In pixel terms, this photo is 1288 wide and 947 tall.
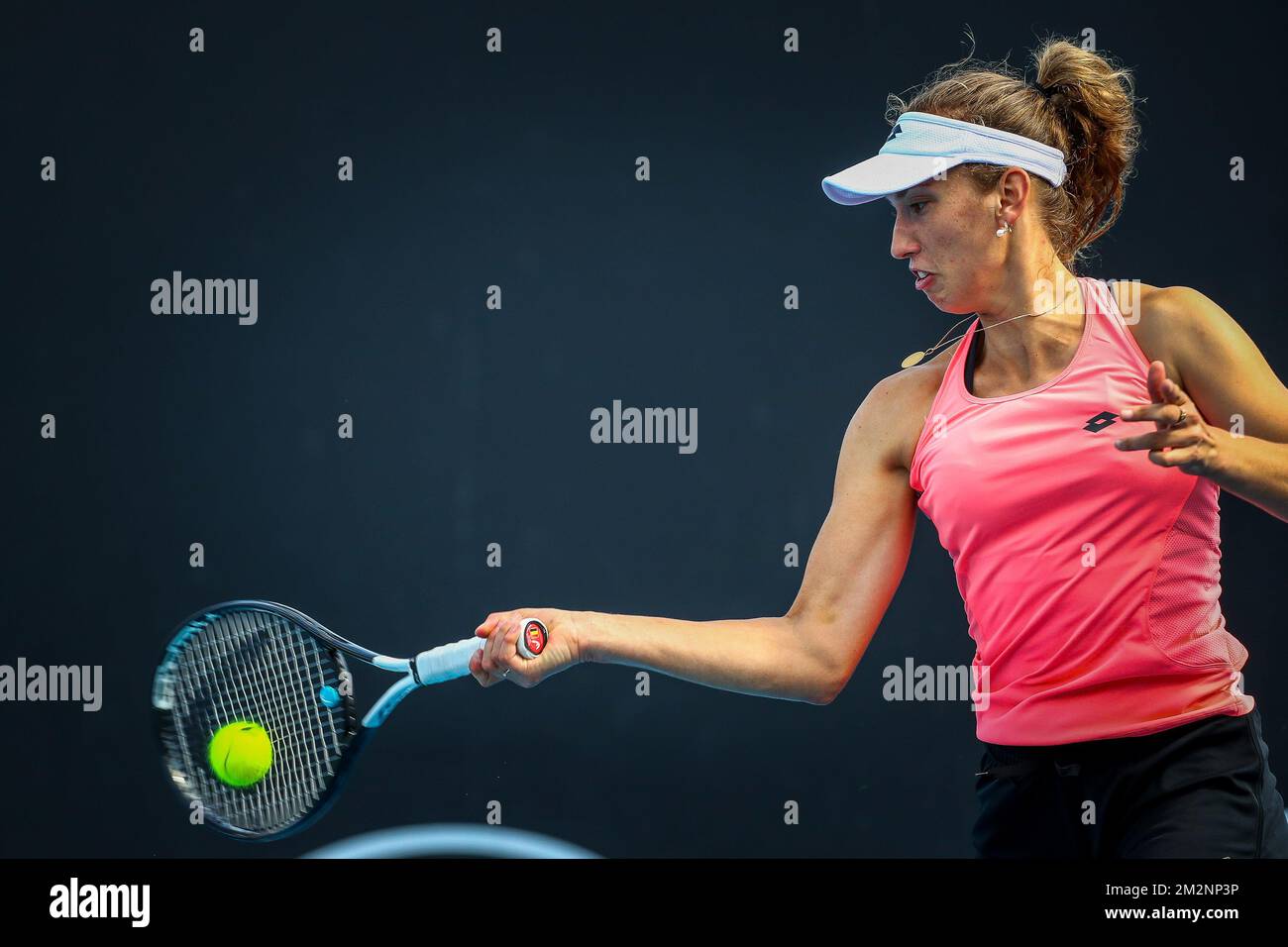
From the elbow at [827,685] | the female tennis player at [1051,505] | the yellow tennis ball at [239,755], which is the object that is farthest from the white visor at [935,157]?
the yellow tennis ball at [239,755]

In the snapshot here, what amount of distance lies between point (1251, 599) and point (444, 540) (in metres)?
1.89

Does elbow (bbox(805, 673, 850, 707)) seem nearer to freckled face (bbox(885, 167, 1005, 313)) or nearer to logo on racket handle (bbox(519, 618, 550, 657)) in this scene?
logo on racket handle (bbox(519, 618, 550, 657))

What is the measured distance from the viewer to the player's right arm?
1.58m

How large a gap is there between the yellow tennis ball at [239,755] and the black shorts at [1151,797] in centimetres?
91

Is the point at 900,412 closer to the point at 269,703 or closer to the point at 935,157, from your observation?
the point at 935,157

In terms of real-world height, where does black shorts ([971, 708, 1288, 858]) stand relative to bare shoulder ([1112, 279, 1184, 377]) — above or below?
below

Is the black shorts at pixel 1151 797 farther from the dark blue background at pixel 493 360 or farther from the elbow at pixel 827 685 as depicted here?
the dark blue background at pixel 493 360

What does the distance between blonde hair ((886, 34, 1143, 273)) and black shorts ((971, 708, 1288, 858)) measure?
60 centimetres

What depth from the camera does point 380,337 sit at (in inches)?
120

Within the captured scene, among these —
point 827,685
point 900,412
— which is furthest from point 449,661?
point 900,412

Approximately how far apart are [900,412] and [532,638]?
52cm

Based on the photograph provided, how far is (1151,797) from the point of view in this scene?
1339 mm

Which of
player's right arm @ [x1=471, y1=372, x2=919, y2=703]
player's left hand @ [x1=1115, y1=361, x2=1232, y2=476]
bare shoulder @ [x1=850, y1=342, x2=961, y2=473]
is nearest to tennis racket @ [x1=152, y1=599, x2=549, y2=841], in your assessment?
player's right arm @ [x1=471, y1=372, x2=919, y2=703]
